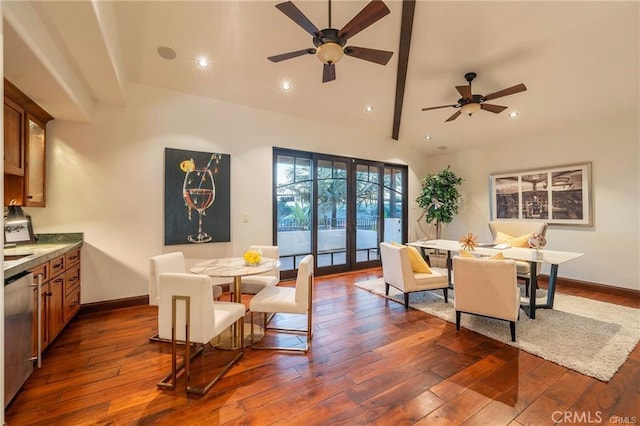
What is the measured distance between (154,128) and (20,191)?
1.60m

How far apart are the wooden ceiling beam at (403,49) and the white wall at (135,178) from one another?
7.40 feet

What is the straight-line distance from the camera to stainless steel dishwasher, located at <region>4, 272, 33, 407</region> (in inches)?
70.6

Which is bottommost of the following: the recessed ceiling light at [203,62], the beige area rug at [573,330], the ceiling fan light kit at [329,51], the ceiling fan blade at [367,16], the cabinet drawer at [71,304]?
the beige area rug at [573,330]

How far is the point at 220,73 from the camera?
12.5ft

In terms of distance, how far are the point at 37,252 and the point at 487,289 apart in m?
4.23

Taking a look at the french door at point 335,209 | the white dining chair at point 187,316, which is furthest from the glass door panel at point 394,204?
the white dining chair at point 187,316

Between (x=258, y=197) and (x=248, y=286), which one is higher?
(x=258, y=197)

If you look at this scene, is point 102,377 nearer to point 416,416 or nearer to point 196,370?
point 196,370

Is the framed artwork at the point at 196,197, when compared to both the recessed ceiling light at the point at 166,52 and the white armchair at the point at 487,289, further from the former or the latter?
the white armchair at the point at 487,289

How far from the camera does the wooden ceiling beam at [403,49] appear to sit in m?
3.09

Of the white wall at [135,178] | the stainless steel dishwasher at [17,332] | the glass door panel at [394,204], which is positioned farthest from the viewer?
the glass door panel at [394,204]

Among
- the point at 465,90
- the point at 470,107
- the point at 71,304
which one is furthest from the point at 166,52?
the point at 470,107

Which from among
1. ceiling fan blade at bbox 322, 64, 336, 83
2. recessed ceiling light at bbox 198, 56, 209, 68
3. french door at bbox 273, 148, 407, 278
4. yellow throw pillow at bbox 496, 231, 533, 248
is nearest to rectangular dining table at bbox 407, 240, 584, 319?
yellow throw pillow at bbox 496, 231, 533, 248

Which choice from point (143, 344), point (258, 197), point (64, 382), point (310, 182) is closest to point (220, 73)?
point (258, 197)
